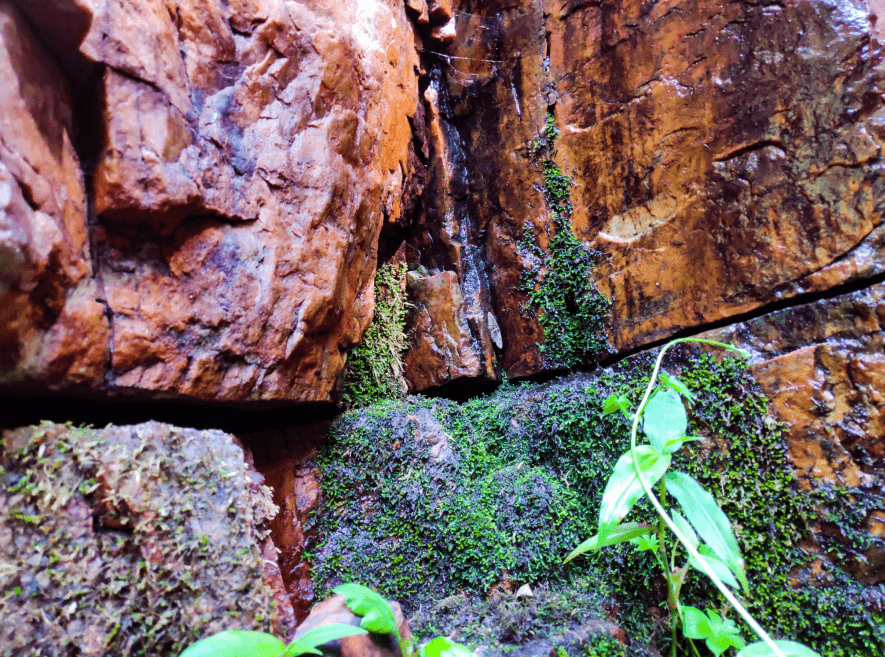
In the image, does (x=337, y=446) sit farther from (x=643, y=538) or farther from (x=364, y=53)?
(x=364, y=53)

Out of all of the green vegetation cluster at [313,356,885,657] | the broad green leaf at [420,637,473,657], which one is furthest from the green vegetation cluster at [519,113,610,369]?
the broad green leaf at [420,637,473,657]

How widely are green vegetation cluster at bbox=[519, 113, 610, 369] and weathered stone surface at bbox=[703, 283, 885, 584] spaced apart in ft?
3.13

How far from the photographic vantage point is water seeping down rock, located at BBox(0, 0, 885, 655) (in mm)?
1557

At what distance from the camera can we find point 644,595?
7.09 feet

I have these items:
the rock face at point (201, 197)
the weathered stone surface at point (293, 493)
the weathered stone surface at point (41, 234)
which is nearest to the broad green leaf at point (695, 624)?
the weathered stone surface at point (293, 493)

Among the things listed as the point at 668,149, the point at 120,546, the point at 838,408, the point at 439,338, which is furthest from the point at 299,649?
the point at 668,149

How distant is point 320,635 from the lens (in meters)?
1.37

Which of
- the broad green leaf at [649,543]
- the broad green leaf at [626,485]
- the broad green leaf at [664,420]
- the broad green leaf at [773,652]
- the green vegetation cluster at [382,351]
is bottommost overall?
the broad green leaf at [773,652]

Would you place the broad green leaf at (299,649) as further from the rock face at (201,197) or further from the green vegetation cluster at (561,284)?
the green vegetation cluster at (561,284)

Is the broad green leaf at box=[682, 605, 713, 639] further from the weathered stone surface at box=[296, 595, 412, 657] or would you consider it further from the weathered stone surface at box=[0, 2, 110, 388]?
the weathered stone surface at box=[0, 2, 110, 388]

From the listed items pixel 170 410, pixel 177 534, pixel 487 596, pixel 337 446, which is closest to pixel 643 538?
pixel 487 596

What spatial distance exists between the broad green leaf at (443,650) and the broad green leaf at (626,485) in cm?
64

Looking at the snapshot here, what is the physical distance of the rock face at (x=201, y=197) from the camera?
146 centimetres

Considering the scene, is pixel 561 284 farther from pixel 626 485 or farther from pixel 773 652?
pixel 773 652
